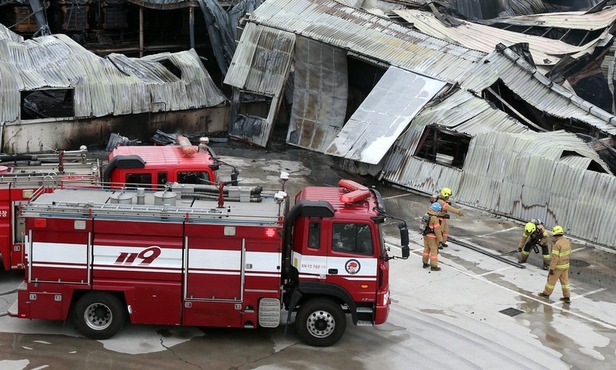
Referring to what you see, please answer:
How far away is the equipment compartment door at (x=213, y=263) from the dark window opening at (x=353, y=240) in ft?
4.90

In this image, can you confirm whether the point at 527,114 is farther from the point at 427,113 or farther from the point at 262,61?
the point at 262,61

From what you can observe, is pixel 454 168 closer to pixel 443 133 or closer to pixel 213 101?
pixel 443 133

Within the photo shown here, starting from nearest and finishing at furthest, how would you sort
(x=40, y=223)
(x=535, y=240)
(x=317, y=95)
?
(x=40, y=223) → (x=535, y=240) → (x=317, y=95)

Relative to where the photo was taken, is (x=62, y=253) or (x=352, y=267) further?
(x=352, y=267)

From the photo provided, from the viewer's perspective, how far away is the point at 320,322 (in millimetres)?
14156

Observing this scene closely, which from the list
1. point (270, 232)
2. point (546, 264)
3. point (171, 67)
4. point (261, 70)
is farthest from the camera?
point (171, 67)

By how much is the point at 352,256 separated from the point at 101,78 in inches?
630

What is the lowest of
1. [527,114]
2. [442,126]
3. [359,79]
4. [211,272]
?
[211,272]

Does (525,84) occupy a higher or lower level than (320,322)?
higher

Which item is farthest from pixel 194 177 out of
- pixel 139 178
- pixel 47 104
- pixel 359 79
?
pixel 47 104

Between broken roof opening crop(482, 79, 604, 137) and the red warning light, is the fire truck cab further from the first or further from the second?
broken roof opening crop(482, 79, 604, 137)

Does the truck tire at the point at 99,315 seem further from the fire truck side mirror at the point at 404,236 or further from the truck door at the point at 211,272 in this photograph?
the fire truck side mirror at the point at 404,236

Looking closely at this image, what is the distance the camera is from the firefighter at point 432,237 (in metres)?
18.3

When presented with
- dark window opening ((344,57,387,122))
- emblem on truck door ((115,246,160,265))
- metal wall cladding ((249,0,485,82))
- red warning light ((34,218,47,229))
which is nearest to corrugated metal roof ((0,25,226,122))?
metal wall cladding ((249,0,485,82))
